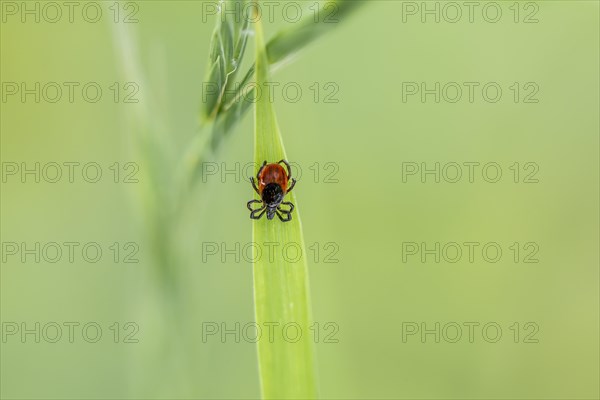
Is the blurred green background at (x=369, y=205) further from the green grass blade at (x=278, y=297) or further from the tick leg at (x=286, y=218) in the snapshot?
the green grass blade at (x=278, y=297)

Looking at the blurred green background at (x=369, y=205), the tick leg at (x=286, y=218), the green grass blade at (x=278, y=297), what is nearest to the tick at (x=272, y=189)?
the tick leg at (x=286, y=218)

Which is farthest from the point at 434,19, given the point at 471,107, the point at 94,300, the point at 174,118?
the point at 94,300

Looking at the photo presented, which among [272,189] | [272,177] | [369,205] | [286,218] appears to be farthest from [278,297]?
[369,205]

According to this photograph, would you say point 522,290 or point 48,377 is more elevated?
point 522,290

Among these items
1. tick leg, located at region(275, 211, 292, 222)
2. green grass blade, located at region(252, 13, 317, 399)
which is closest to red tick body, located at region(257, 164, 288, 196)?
tick leg, located at region(275, 211, 292, 222)

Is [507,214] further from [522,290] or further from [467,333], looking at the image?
[467,333]

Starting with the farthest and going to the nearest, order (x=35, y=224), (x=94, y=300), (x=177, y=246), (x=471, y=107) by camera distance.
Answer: (x=471, y=107) < (x=35, y=224) < (x=94, y=300) < (x=177, y=246)
